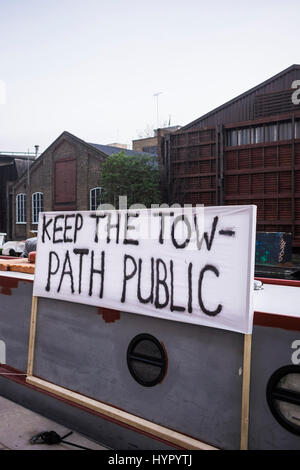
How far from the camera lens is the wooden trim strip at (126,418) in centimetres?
227

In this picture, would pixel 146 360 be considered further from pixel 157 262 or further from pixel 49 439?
pixel 49 439

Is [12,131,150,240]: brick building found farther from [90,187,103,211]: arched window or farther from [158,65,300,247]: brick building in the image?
[158,65,300,247]: brick building

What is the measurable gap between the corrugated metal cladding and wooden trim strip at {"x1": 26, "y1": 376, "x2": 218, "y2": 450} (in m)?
16.6

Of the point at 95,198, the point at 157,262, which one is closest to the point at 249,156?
the point at 95,198

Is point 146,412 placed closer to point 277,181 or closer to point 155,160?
point 277,181

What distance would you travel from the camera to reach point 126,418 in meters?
2.56

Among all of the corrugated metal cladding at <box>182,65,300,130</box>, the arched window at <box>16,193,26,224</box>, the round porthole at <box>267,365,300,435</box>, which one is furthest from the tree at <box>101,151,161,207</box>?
the round porthole at <box>267,365,300,435</box>

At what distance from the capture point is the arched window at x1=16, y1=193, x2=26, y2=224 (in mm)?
29134

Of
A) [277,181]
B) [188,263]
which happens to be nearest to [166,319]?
[188,263]

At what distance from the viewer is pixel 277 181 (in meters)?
16.2

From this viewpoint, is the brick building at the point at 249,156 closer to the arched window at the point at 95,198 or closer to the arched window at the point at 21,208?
the arched window at the point at 95,198

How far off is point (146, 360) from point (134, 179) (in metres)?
17.8

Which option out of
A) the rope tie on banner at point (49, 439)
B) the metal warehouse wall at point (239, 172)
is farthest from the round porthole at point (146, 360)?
the metal warehouse wall at point (239, 172)

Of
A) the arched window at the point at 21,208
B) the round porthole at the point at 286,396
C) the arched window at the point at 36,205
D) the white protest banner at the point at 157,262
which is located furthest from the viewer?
the arched window at the point at 21,208
